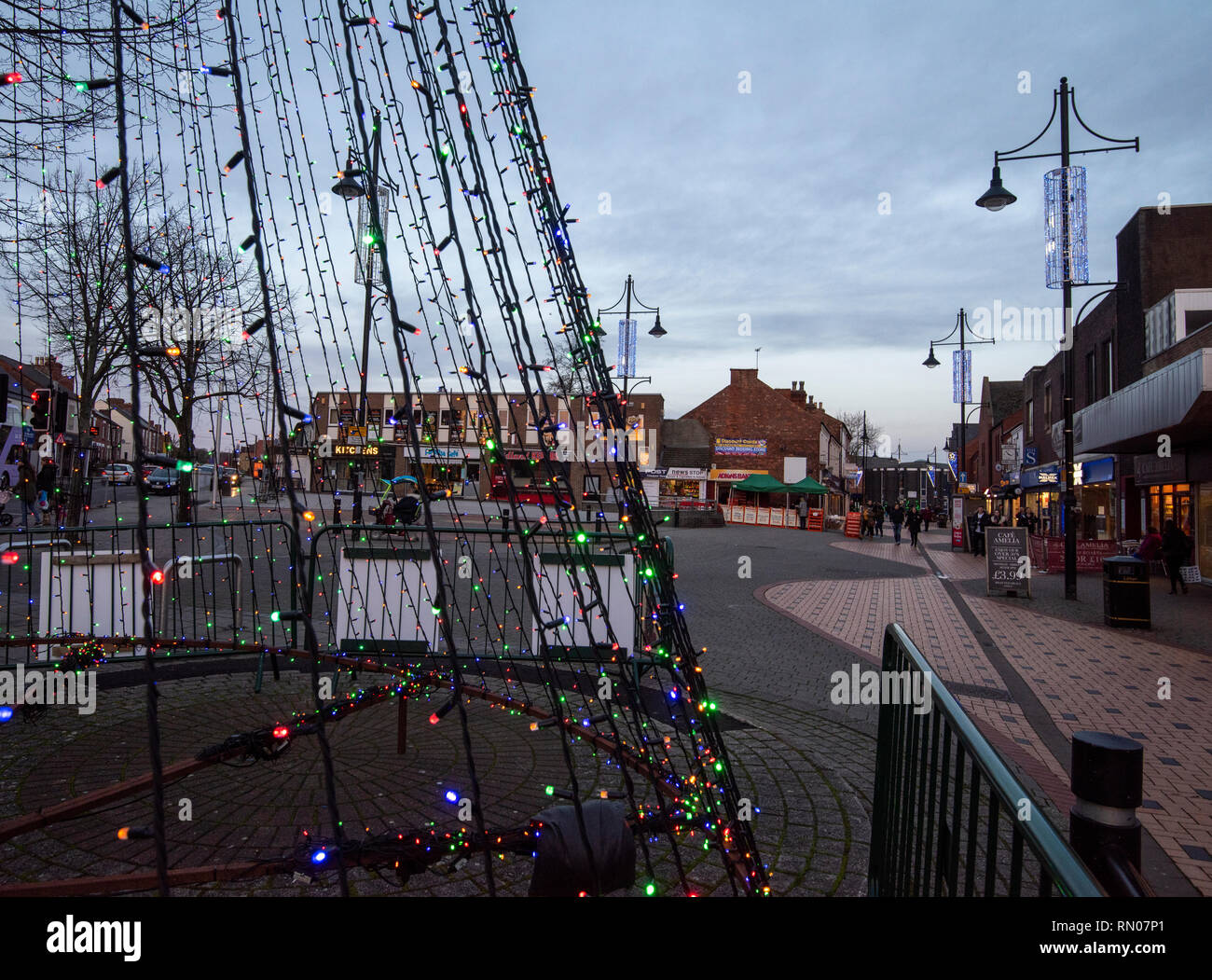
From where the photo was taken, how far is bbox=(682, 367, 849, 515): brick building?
149 feet

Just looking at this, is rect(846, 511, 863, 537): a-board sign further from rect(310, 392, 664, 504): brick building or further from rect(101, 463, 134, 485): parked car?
rect(101, 463, 134, 485): parked car

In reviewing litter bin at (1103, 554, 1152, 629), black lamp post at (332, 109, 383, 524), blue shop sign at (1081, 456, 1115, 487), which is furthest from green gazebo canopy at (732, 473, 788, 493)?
black lamp post at (332, 109, 383, 524)

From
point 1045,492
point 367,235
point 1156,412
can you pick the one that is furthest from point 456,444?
point 1045,492

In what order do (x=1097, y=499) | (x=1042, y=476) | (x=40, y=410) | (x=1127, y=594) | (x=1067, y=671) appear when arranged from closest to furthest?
(x=1067, y=671)
(x=40, y=410)
(x=1127, y=594)
(x=1097, y=499)
(x=1042, y=476)

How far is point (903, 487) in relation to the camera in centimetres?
10538

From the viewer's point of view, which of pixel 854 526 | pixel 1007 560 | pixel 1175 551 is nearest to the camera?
pixel 1007 560

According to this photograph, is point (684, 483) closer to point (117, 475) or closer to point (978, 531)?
point (978, 531)

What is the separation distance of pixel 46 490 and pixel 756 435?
1492 inches

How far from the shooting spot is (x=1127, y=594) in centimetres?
958

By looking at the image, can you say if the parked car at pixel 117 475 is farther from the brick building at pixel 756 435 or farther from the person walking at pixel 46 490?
the brick building at pixel 756 435

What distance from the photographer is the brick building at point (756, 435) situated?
149 ft
